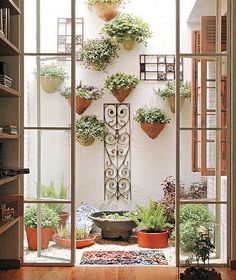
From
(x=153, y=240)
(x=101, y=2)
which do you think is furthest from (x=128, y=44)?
(x=153, y=240)

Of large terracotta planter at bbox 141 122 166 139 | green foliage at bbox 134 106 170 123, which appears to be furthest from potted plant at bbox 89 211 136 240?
green foliage at bbox 134 106 170 123

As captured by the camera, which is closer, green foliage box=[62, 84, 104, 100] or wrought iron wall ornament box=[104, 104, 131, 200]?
green foliage box=[62, 84, 104, 100]

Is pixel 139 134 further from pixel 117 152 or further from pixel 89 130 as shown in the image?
pixel 89 130

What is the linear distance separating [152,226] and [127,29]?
8.74 ft

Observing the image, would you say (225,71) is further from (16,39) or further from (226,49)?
(16,39)

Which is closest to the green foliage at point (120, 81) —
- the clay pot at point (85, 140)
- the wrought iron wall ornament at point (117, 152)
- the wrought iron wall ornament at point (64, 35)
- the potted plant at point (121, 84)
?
the potted plant at point (121, 84)

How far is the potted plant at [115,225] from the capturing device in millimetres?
6927

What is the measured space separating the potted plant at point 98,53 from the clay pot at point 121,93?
374 millimetres

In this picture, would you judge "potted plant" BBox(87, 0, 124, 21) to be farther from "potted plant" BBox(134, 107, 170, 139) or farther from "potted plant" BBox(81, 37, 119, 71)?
"potted plant" BBox(134, 107, 170, 139)

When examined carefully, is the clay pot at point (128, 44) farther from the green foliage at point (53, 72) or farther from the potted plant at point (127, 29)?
the green foliage at point (53, 72)

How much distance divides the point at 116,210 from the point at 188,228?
2298 mm

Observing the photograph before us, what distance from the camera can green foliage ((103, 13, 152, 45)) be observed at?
24.3 feet

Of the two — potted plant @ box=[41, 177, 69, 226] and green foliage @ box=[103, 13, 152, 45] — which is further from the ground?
green foliage @ box=[103, 13, 152, 45]

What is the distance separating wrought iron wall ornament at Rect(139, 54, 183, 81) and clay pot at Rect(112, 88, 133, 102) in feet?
0.96
